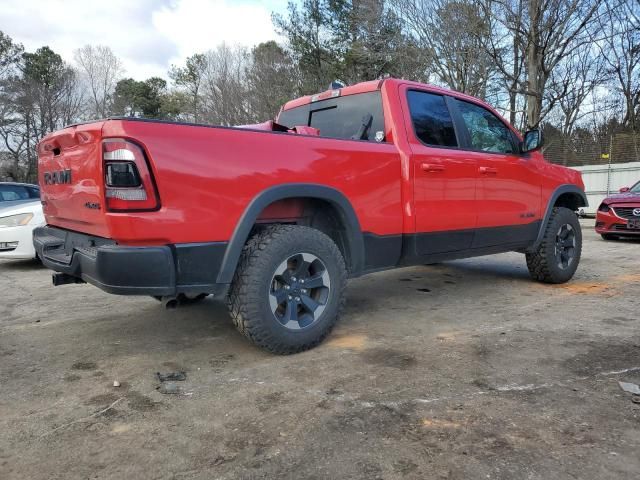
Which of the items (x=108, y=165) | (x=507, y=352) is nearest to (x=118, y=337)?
(x=108, y=165)

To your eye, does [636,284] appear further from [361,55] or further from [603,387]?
[361,55]

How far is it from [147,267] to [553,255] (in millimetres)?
4273

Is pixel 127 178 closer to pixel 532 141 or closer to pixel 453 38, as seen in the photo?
pixel 532 141

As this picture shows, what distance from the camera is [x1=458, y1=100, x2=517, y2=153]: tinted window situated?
448cm

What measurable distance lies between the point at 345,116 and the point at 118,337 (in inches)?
98.0

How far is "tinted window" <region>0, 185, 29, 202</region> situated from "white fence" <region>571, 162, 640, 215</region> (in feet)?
53.0

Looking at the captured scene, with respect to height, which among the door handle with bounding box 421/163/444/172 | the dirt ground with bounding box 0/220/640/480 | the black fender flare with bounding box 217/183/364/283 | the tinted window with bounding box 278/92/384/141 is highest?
the tinted window with bounding box 278/92/384/141

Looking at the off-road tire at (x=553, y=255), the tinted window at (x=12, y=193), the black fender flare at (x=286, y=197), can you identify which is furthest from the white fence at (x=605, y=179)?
the tinted window at (x=12, y=193)

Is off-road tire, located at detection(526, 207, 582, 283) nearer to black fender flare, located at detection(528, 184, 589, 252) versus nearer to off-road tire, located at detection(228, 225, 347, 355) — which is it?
black fender flare, located at detection(528, 184, 589, 252)

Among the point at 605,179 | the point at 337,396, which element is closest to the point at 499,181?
the point at 337,396

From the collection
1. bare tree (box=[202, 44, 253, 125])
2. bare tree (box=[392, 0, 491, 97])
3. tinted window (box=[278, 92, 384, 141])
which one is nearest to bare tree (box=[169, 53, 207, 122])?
bare tree (box=[202, 44, 253, 125])

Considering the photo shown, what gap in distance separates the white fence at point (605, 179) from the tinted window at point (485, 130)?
542 inches

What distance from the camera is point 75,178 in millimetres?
2932

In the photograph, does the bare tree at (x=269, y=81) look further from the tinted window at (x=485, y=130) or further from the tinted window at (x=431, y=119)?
the tinted window at (x=431, y=119)
